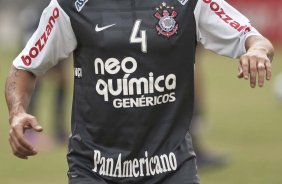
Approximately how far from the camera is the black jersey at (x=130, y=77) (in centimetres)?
568

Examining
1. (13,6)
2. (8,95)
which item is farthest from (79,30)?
(13,6)

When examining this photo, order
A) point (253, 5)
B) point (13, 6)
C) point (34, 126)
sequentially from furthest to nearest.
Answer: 1. point (13, 6)
2. point (253, 5)
3. point (34, 126)

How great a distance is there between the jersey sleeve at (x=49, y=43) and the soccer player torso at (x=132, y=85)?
0.05 m

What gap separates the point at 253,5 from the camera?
25.0m

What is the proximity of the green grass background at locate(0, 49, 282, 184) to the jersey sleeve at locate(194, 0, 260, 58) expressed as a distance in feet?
14.2

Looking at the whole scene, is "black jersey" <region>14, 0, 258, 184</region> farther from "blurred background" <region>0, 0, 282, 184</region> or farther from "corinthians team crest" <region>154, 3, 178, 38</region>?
"blurred background" <region>0, 0, 282, 184</region>

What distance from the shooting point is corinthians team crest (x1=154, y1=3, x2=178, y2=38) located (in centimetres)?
571

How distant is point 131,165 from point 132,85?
1.45ft

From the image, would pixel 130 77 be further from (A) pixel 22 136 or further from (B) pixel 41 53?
(A) pixel 22 136

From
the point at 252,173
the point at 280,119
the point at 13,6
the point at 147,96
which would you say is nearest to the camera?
the point at 147,96

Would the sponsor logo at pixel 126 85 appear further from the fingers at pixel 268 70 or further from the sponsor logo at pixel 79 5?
the fingers at pixel 268 70

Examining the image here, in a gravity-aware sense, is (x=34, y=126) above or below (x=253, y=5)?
above

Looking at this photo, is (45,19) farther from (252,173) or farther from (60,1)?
(252,173)

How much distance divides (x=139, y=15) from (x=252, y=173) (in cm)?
514
